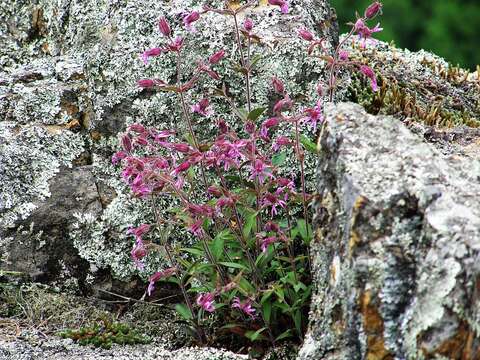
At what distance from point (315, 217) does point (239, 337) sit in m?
0.90

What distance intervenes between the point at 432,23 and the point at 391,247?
14.0m

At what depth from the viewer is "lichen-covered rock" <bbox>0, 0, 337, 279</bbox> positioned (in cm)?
405

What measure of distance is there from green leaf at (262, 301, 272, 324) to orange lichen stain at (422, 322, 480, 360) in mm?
1051

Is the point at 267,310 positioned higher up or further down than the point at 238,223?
further down

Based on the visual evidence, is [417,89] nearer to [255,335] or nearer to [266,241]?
[266,241]

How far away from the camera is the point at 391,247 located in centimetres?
249

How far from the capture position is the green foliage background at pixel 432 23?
15156 mm

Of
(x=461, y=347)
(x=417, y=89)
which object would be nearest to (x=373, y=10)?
(x=461, y=347)

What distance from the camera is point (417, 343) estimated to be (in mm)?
2346

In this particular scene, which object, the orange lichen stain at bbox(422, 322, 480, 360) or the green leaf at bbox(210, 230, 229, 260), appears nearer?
the orange lichen stain at bbox(422, 322, 480, 360)

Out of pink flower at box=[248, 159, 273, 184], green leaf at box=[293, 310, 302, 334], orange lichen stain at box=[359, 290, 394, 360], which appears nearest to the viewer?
orange lichen stain at box=[359, 290, 394, 360]

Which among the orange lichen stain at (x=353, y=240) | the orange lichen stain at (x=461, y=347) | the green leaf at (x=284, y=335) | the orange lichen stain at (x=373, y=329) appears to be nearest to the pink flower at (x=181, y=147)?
the green leaf at (x=284, y=335)

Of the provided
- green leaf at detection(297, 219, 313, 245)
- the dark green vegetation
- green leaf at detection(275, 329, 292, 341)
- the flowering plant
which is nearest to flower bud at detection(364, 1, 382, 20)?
the flowering plant

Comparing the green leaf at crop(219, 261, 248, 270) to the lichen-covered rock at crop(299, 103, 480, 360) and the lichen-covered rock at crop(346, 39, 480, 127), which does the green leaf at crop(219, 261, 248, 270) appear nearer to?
the lichen-covered rock at crop(299, 103, 480, 360)
